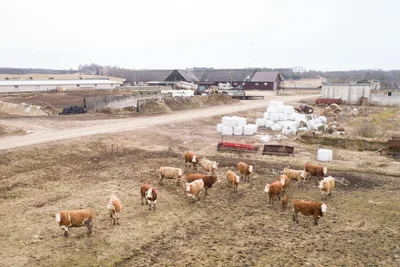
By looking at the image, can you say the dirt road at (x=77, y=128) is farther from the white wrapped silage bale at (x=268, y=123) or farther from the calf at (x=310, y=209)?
the calf at (x=310, y=209)

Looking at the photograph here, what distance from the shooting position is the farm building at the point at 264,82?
8288 cm

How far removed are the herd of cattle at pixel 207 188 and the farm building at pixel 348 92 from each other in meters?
41.8

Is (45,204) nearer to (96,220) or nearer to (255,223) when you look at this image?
(96,220)

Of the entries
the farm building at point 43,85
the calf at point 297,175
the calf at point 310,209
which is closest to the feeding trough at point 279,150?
the calf at point 297,175

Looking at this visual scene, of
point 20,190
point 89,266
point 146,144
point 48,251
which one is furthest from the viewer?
point 146,144

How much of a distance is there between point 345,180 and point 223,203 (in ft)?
23.8

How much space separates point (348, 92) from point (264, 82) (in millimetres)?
30548

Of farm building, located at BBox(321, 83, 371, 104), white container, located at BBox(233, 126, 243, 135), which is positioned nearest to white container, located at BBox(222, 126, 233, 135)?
white container, located at BBox(233, 126, 243, 135)

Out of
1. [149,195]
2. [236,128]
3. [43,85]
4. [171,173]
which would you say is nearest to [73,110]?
[236,128]

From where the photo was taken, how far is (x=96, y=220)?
12.2 m

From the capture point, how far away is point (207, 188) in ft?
50.3

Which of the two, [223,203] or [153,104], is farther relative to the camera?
[153,104]

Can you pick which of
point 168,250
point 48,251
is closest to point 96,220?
point 48,251

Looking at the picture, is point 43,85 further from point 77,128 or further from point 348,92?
point 348,92
